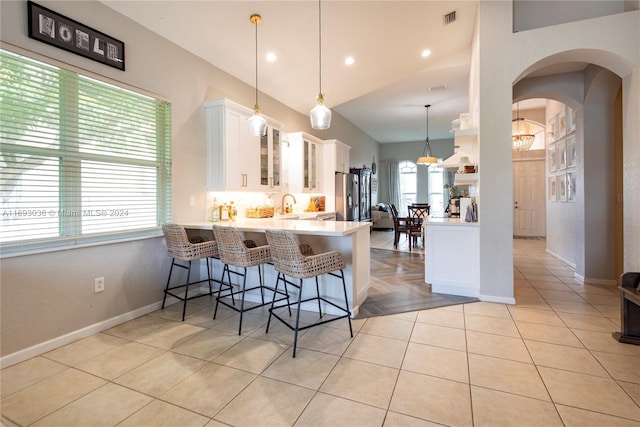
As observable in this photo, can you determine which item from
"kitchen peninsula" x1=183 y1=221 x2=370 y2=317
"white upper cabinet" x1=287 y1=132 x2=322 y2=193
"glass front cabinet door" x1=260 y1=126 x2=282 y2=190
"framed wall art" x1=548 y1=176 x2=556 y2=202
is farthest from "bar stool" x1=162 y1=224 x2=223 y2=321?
"framed wall art" x1=548 y1=176 x2=556 y2=202

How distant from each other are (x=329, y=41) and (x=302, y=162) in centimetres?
211

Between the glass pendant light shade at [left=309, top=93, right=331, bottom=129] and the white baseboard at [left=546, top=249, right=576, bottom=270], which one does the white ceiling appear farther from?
the white baseboard at [left=546, top=249, right=576, bottom=270]

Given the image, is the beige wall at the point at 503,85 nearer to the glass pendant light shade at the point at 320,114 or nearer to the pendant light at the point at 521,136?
the glass pendant light shade at the point at 320,114

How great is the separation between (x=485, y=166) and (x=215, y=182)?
3189 millimetres

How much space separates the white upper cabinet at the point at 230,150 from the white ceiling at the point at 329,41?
0.73 m

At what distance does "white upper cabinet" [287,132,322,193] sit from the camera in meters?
5.56

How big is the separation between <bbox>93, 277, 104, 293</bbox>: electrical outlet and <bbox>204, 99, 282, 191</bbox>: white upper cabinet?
1.55 meters

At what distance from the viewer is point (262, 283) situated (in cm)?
342

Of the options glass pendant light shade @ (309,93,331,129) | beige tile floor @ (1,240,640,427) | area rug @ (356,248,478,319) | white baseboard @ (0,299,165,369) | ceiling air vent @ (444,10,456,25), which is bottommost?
beige tile floor @ (1,240,640,427)

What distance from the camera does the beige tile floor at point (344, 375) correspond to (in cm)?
166

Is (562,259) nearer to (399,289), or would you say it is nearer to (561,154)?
(561,154)

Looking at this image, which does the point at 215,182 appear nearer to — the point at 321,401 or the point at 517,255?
the point at 321,401

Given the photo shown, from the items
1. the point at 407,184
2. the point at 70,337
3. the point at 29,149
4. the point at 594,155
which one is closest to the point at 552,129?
the point at 594,155

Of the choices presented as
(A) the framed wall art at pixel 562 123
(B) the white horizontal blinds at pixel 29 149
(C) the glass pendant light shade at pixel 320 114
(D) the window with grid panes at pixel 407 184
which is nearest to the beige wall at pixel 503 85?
(C) the glass pendant light shade at pixel 320 114
